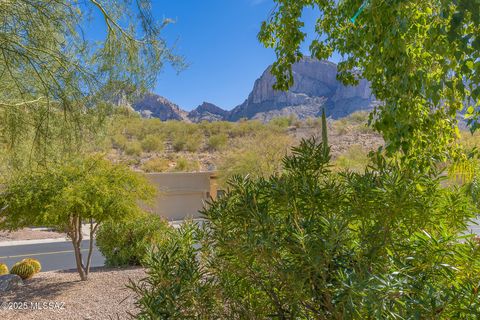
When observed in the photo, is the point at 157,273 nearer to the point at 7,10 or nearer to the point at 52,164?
the point at 7,10

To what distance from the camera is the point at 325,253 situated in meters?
2.19

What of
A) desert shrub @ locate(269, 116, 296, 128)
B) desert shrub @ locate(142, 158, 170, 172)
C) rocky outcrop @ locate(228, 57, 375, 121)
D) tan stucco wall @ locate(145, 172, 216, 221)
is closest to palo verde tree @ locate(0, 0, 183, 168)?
tan stucco wall @ locate(145, 172, 216, 221)

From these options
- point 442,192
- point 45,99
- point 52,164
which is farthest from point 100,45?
point 442,192

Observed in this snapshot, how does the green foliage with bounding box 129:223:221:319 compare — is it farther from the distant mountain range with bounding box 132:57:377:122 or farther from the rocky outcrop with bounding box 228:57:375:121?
the distant mountain range with bounding box 132:57:377:122

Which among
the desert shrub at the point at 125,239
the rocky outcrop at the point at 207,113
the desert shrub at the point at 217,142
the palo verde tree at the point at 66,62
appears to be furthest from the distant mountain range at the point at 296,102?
the palo verde tree at the point at 66,62

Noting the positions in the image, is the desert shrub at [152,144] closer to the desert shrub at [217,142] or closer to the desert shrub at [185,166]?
the desert shrub at [217,142]

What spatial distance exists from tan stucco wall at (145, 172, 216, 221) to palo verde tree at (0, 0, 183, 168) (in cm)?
2293

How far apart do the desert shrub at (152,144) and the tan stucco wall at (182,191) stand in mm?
13602

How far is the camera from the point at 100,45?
6.48m

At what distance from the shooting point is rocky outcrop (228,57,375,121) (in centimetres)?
7994

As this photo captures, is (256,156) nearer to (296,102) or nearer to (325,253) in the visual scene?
(325,253)

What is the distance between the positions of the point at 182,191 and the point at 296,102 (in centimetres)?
5923

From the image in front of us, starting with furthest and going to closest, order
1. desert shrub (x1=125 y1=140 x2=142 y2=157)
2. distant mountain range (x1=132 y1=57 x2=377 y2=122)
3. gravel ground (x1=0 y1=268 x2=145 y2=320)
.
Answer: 1. distant mountain range (x1=132 y1=57 x2=377 y2=122)
2. desert shrub (x1=125 y1=140 x2=142 y2=157)
3. gravel ground (x1=0 y1=268 x2=145 y2=320)

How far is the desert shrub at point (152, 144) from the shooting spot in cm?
4341
